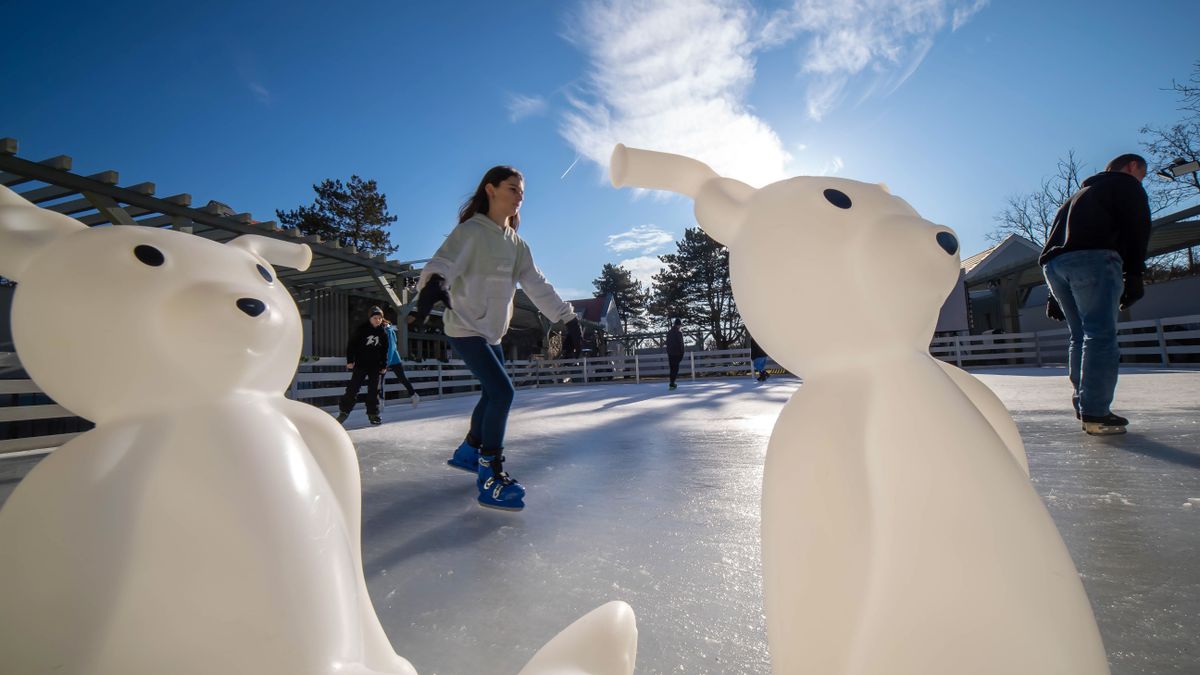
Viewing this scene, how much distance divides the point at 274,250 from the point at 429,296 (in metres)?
0.91

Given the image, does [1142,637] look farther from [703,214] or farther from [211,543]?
[211,543]

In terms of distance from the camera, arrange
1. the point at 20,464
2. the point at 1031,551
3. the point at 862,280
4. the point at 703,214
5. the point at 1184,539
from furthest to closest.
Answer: the point at 20,464 → the point at 1184,539 → the point at 703,214 → the point at 862,280 → the point at 1031,551

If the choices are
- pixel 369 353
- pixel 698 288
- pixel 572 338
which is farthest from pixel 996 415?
pixel 698 288

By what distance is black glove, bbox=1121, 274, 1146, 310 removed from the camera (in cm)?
230

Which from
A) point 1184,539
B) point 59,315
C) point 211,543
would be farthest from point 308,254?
point 1184,539

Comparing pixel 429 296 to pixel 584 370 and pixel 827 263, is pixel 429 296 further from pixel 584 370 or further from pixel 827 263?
pixel 584 370

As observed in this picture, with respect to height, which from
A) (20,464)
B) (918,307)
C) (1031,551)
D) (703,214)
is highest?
(703,214)

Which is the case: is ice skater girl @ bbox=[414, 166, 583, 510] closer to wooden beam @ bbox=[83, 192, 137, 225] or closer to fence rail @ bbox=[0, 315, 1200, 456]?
fence rail @ bbox=[0, 315, 1200, 456]

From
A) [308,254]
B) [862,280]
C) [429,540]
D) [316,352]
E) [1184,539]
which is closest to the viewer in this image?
[862,280]

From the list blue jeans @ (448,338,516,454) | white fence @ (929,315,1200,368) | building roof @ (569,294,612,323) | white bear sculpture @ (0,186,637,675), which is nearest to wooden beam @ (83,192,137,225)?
blue jeans @ (448,338,516,454)

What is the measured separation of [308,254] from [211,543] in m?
0.65

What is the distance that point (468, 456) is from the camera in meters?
2.23

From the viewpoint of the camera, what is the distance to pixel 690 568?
1113 mm

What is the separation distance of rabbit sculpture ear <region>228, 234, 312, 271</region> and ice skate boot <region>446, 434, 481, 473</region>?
1344 mm
